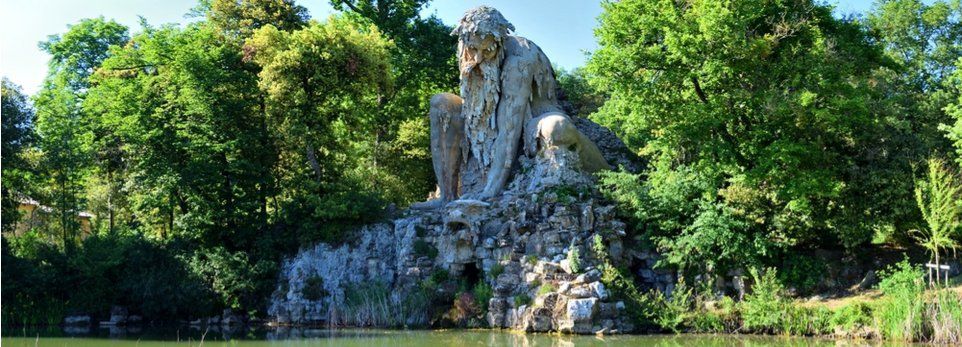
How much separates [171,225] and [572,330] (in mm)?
12357

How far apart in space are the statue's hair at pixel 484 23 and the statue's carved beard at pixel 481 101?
0.44 m

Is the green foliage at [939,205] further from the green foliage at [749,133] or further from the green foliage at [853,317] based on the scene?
the green foliage at [853,317]

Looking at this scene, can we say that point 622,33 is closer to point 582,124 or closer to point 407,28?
point 582,124

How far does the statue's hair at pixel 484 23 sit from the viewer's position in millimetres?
19750

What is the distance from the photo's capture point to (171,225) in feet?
77.5

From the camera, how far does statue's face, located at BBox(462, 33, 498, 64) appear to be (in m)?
19.8

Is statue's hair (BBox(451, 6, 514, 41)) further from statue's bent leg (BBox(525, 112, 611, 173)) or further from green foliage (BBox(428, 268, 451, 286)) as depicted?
green foliage (BBox(428, 268, 451, 286))

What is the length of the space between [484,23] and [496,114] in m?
2.07

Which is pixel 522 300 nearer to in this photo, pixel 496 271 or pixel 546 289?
pixel 546 289

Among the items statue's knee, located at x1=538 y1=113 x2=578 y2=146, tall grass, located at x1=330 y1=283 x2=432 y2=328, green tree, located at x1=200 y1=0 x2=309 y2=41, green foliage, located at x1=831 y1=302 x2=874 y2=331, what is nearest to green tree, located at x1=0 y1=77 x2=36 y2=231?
green tree, located at x1=200 y1=0 x2=309 y2=41

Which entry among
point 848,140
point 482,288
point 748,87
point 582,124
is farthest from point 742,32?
point 482,288

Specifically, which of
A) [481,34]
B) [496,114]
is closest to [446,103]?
[496,114]

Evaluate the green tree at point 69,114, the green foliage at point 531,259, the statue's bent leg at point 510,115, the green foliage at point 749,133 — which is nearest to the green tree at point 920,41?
the green foliage at point 749,133

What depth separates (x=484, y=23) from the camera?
1977cm
